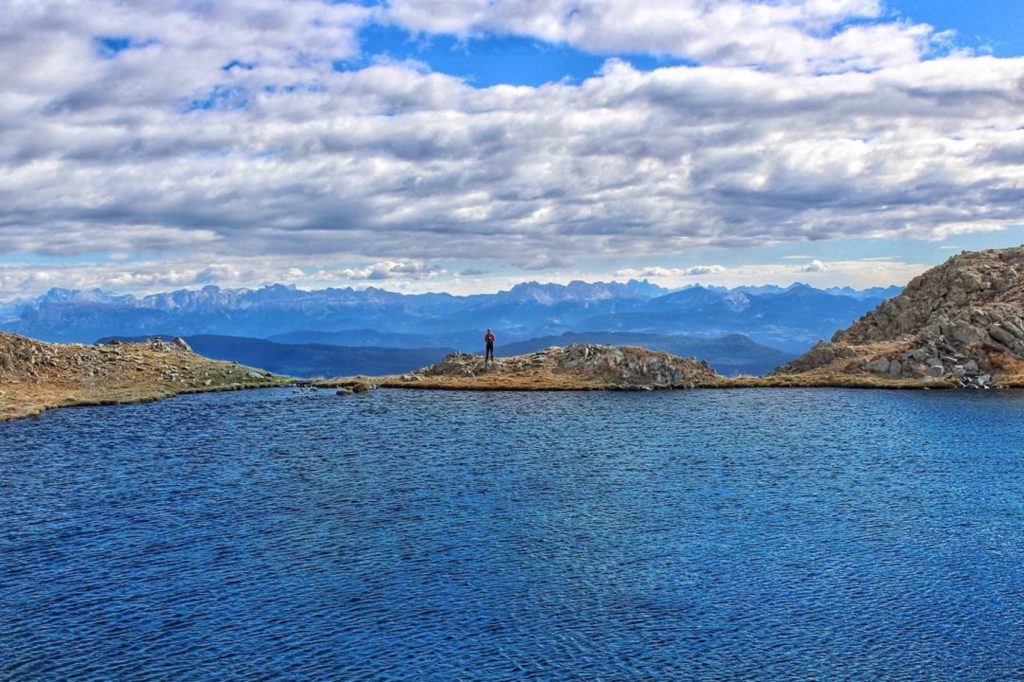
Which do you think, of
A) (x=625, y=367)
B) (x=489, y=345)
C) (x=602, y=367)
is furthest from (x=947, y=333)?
(x=489, y=345)

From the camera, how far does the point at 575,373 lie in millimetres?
131625

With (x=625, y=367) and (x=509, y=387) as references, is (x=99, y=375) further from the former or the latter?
(x=625, y=367)

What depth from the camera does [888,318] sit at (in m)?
154

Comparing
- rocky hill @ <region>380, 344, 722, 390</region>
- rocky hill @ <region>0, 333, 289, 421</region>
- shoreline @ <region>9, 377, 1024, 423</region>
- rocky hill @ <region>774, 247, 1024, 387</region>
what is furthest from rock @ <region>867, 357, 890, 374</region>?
rocky hill @ <region>0, 333, 289, 421</region>

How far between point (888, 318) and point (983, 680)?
131 meters

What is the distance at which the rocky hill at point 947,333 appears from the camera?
126m

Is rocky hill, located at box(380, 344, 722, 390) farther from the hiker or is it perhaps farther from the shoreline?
the hiker

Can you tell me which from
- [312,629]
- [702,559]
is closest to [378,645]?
[312,629]

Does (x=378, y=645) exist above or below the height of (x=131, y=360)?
below

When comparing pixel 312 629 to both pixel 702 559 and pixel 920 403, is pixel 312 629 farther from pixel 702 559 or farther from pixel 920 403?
pixel 920 403

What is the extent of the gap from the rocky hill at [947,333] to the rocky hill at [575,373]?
23.6m

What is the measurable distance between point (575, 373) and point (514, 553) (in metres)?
82.9

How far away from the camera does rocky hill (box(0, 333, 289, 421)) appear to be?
113 metres

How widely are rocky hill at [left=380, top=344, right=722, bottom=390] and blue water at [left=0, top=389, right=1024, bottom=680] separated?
117 ft
